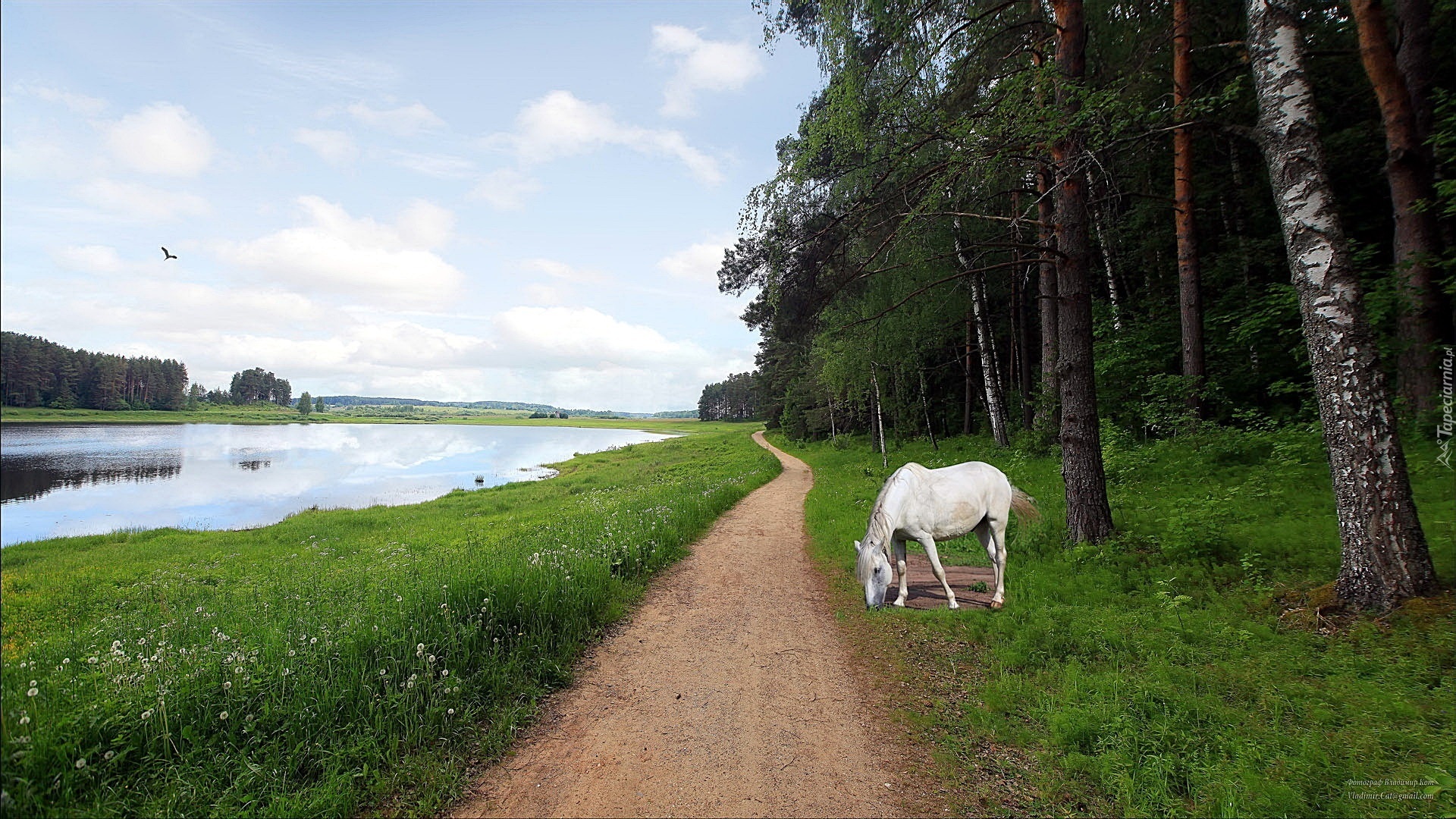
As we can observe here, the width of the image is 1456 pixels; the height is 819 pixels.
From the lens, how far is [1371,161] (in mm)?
12461

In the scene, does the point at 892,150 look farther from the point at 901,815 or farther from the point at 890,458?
the point at 890,458

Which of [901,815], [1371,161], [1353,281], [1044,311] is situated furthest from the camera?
[1371,161]

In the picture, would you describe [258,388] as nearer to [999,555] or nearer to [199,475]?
[199,475]

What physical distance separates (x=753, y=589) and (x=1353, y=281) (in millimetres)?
7193

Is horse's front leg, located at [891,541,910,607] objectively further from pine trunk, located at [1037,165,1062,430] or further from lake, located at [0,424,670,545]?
lake, located at [0,424,670,545]

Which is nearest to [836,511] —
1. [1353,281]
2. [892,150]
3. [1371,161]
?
[892,150]

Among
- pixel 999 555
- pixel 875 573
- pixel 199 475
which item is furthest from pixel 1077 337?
pixel 199 475

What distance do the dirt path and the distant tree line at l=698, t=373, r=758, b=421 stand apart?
94513mm

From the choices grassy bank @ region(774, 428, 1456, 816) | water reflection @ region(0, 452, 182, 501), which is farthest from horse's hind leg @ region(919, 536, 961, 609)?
water reflection @ region(0, 452, 182, 501)

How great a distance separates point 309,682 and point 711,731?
2970 mm

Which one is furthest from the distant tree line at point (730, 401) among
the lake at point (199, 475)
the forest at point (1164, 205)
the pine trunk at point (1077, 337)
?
the pine trunk at point (1077, 337)

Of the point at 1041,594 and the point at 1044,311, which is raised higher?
the point at 1044,311

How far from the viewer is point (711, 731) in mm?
4125

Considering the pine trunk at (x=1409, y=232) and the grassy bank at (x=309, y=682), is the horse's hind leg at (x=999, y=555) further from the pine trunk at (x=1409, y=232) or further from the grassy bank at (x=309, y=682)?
the pine trunk at (x=1409, y=232)
